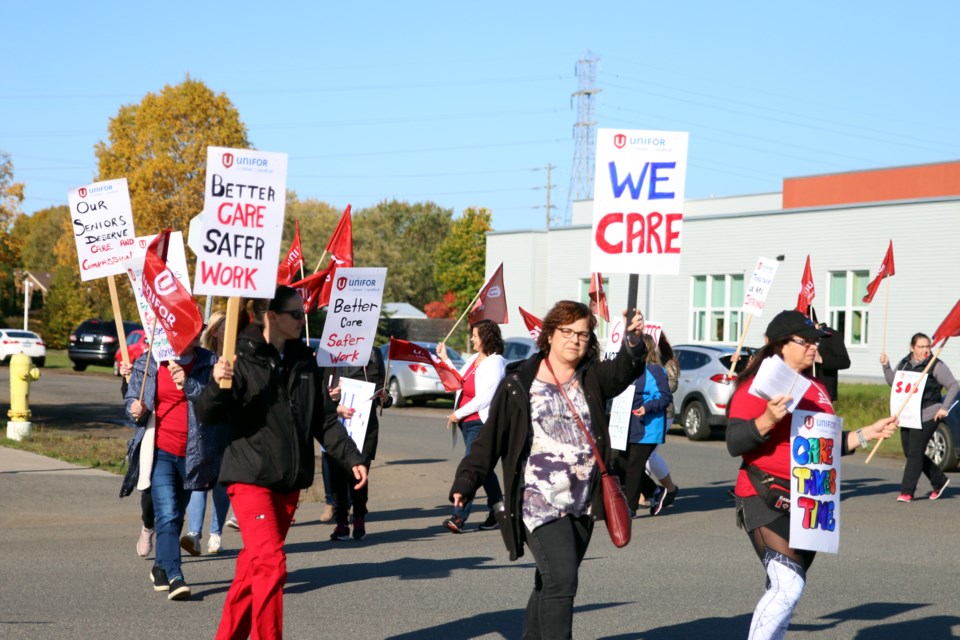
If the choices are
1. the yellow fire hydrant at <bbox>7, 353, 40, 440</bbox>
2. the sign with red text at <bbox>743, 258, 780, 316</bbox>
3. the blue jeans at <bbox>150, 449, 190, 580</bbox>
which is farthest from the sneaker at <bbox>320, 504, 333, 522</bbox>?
the sign with red text at <bbox>743, 258, 780, 316</bbox>

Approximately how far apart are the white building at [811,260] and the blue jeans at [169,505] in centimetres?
2679

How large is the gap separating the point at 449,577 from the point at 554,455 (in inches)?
136


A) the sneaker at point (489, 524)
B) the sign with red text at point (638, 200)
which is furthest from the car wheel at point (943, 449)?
the sign with red text at point (638, 200)

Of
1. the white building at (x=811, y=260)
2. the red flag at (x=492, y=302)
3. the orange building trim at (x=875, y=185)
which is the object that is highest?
the orange building trim at (x=875, y=185)

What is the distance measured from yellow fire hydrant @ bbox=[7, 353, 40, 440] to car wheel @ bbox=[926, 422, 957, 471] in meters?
12.1

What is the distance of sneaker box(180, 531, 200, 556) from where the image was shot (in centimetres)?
920

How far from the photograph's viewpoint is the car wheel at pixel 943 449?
53.9 feet

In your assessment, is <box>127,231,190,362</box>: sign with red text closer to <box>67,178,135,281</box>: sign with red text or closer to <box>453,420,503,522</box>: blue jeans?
<box>67,178,135,281</box>: sign with red text

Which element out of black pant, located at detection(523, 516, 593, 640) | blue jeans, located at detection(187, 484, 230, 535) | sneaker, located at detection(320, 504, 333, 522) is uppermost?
black pant, located at detection(523, 516, 593, 640)

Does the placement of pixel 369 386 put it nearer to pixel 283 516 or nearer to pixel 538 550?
pixel 283 516

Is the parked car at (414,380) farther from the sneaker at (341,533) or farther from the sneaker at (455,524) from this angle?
the sneaker at (341,533)

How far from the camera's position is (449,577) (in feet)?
28.3

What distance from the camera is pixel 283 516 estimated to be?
6055mm

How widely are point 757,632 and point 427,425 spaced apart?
58.7 feet
